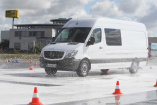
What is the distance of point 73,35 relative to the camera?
16.3 metres

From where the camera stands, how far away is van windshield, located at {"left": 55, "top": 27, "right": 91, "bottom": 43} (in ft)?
52.5

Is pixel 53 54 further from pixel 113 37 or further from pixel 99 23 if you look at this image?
pixel 113 37

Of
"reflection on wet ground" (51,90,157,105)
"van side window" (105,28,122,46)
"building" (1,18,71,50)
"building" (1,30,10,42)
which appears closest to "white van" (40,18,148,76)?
"van side window" (105,28,122,46)

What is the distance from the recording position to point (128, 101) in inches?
343

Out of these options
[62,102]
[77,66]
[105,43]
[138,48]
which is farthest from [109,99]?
[138,48]

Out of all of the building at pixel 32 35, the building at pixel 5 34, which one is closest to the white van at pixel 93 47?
the building at pixel 32 35

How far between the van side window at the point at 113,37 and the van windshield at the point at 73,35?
136 cm

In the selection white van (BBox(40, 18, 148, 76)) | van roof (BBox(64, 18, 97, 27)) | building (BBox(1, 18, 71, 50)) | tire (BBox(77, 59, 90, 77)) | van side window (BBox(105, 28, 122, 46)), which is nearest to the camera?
white van (BBox(40, 18, 148, 76))

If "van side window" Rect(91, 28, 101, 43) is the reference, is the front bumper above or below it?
below

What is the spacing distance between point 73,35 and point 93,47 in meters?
1.15

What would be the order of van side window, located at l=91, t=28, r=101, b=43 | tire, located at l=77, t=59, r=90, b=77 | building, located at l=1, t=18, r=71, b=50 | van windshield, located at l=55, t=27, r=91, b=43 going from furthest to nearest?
building, located at l=1, t=18, r=71, b=50
van side window, located at l=91, t=28, r=101, b=43
van windshield, located at l=55, t=27, r=91, b=43
tire, located at l=77, t=59, r=90, b=77

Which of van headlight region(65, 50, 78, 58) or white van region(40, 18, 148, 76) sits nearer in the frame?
van headlight region(65, 50, 78, 58)

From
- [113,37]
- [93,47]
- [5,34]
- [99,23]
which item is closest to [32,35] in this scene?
[5,34]

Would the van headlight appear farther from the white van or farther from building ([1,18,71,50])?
building ([1,18,71,50])
